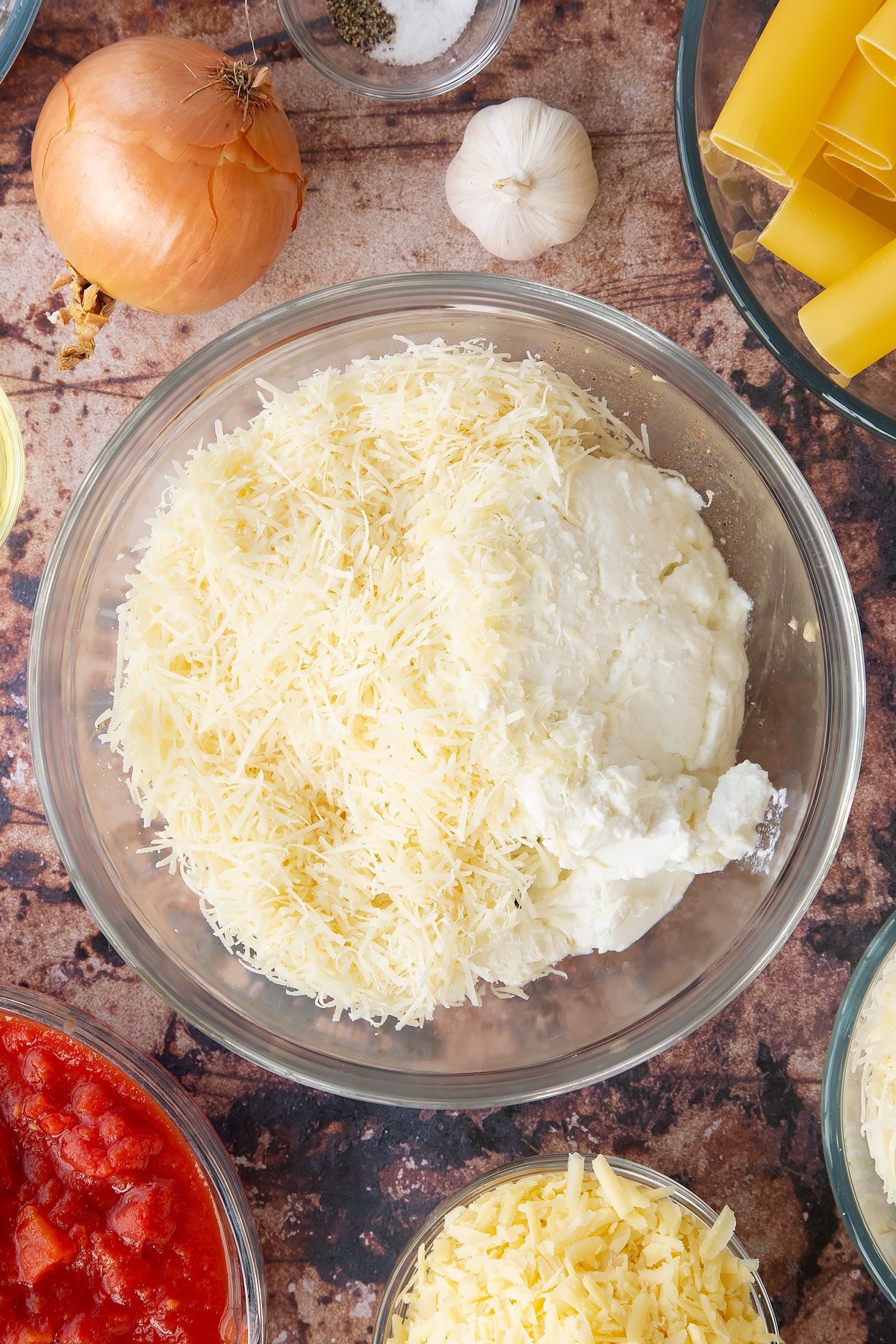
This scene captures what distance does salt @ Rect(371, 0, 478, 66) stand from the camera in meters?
1.67

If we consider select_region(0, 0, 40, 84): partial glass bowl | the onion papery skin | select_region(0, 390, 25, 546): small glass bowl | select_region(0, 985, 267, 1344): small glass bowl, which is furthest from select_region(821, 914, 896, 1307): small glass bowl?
select_region(0, 0, 40, 84): partial glass bowl

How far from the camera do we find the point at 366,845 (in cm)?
141

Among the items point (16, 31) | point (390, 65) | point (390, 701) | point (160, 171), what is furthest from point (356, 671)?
point (16, 31)

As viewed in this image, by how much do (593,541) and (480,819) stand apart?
42cm

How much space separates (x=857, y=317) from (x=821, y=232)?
0.48 feet

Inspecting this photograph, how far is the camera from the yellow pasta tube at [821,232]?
4.57 ft

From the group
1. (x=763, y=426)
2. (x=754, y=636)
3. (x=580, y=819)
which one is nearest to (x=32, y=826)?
(x=580, y=819)

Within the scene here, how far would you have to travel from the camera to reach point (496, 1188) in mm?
1616

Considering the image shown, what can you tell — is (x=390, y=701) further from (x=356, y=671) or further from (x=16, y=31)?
(x=16, y=31)

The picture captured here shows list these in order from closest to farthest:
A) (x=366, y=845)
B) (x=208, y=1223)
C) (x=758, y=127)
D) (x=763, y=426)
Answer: (x=758, y=127) < (x=366, y=845) < (x=763, y=426) < (x=208, y=1223)

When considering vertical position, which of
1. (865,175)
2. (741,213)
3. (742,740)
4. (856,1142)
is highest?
(865,175)

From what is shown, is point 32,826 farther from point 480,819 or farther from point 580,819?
point 580,819

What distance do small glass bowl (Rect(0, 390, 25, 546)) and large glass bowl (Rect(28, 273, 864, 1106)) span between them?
0.19 m

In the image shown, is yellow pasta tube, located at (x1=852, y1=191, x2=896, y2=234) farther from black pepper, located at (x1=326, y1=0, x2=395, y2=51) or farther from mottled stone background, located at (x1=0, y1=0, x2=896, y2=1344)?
black pepper, located at (x1=326, y1=0, x2=395, y2=51)
